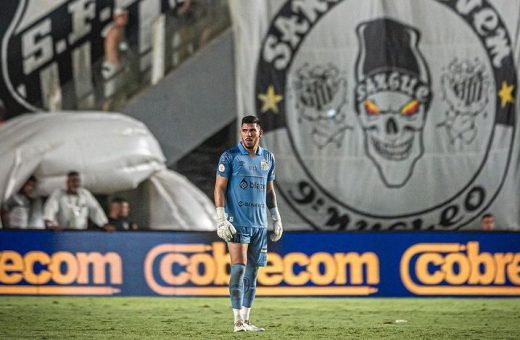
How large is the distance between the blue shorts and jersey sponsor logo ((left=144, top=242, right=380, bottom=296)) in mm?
4521

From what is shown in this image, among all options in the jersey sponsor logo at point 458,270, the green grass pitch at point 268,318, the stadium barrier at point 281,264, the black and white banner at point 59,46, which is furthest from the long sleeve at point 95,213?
the jersey sponsor logo at point 458,270

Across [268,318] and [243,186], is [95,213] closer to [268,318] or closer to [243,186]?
[268,318]

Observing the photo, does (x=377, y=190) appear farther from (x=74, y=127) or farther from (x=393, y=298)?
(x=74, y=127)

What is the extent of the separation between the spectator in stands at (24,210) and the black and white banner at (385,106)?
321 centimetres

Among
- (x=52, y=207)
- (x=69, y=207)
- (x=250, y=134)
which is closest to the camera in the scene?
(x=250, y=134)

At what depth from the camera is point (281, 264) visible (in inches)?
603

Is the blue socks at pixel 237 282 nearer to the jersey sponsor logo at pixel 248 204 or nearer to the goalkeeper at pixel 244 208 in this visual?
the goalkeeper at pixel 244 208

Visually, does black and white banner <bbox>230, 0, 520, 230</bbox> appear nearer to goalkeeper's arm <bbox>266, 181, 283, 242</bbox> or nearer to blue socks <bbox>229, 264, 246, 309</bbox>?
goalkeeper's arm <bbox>266, 181, 283, 242</bbox>

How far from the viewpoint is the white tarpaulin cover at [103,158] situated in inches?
677

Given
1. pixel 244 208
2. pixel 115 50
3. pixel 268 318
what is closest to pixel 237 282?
pixel 244 208

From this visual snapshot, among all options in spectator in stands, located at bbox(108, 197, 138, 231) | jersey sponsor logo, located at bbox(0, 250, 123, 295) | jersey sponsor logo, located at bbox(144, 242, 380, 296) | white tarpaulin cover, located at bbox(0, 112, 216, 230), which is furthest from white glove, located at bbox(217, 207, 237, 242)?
white tarpaulin cover, located at bbox(0, 112, 216, 230)

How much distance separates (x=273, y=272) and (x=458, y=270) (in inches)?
89.0

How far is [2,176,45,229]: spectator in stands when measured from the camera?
16656 millimetres

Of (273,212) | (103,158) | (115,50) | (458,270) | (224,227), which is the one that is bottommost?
(458,270)
